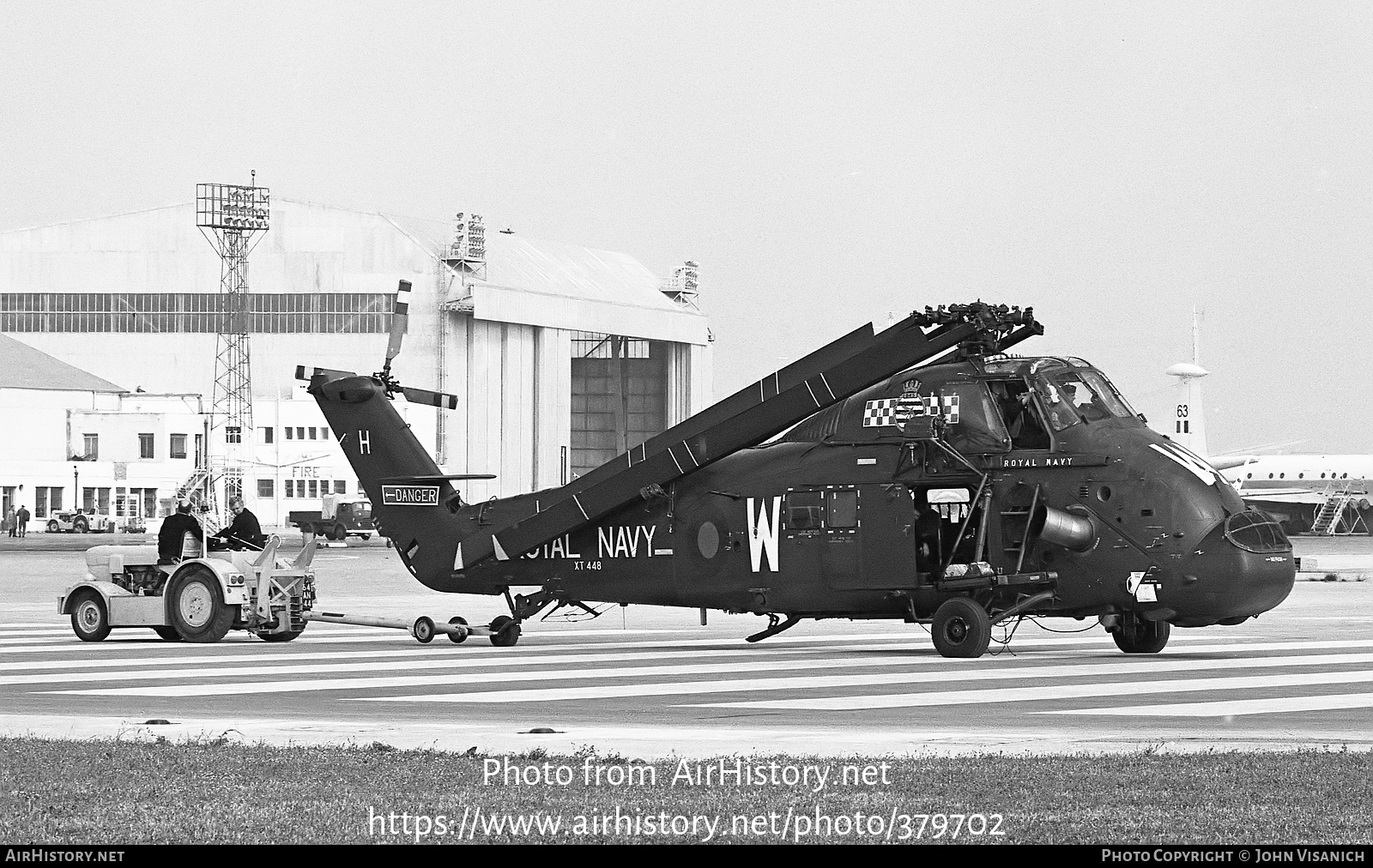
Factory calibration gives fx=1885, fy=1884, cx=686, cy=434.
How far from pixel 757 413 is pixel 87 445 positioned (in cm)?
8949

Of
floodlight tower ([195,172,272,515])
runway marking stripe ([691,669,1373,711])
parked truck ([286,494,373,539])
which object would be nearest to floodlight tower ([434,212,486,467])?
floodlight tower ([195,172,272,515])

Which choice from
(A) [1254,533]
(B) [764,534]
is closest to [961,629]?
(B) [764,534]

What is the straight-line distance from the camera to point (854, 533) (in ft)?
64.3

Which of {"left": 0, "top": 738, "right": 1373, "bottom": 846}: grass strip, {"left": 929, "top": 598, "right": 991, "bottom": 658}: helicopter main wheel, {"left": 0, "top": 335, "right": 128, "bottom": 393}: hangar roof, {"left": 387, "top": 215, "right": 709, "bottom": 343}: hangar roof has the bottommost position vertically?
{"left": 0, "top": 738, "right": 1373, "bottom": 846}: grass strip

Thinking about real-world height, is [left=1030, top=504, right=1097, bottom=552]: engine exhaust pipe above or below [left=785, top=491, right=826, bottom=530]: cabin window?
below

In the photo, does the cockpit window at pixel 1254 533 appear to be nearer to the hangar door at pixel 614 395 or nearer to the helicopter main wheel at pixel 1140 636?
the helicopter main wheel at pixel 1140 636

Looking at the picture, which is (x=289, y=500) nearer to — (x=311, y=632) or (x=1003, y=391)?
(x=311, y=632)

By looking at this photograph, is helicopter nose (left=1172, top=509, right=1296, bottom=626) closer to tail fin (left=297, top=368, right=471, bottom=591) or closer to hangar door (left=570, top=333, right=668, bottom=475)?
tail fin (left=297, top=368, right=471, bottom=591)

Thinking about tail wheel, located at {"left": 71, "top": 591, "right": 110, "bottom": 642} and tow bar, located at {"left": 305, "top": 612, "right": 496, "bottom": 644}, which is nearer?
tow bar, located at {"left": 305, "top": 612, "right": 496, "bottom": 644}

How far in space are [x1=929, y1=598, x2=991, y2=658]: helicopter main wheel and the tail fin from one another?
21.0ft

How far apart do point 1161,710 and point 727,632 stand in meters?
11.3

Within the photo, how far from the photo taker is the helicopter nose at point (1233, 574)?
59.8 feet

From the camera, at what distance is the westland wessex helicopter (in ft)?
60.8

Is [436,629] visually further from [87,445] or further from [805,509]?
[87,445]
